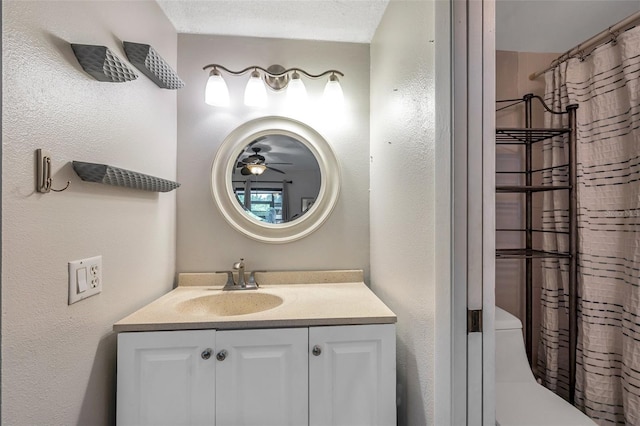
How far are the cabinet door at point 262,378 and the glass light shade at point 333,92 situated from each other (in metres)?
1.17

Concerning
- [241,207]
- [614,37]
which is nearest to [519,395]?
[241,207]

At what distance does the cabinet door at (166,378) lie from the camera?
3.29ft

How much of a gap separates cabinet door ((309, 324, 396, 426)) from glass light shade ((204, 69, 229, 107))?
1230 mm

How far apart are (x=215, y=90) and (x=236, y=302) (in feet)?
3.58

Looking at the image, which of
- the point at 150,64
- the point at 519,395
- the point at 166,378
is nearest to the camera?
the point at 166,378

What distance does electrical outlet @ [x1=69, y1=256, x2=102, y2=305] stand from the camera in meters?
0.83

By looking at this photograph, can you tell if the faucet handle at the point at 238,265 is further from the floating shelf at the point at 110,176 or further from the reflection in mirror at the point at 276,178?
the floating shelf at the point at 110,176

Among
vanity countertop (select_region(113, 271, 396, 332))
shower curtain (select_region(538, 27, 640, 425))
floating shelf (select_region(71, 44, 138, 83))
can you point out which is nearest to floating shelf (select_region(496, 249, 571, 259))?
shower curtain (select_region(538, 27, 640, 425))

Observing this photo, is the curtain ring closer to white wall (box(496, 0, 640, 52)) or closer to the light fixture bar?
white wall (box(496, 0, 640, 52))

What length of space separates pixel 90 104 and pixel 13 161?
335mm

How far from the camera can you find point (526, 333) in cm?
173

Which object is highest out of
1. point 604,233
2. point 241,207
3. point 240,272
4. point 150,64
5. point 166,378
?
point 150,64

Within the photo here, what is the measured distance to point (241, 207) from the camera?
1.61 metres

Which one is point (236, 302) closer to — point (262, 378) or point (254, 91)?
point (262, 378)
